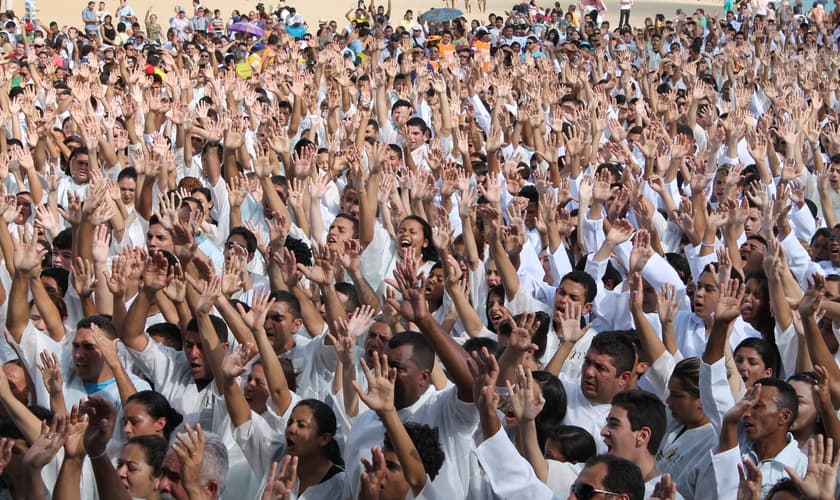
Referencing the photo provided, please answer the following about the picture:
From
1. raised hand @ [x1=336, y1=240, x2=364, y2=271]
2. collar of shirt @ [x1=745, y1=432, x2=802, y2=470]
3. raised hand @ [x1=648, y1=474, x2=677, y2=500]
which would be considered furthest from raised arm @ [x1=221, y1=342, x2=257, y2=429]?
collar of shirt @ [x1=745, y1=432, x2=802, y2=470]

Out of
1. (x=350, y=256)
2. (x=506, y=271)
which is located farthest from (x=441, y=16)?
(x=350, y=256)

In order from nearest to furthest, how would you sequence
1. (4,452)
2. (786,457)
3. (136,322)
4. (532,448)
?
(4,452) → (532,448) → (786,457) → (136,322)

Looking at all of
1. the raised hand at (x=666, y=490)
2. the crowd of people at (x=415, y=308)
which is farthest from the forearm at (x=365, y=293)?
the raised hand at (x=666, y=490)

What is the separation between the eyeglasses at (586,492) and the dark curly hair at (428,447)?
59cm

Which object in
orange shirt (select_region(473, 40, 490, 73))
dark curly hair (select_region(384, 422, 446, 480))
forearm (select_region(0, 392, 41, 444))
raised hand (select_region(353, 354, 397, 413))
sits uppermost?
raised hand (select_region(353, 354, 397, 413))

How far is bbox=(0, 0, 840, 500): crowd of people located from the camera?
11.7 feet

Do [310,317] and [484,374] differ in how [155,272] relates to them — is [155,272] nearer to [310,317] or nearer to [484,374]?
[310,317]

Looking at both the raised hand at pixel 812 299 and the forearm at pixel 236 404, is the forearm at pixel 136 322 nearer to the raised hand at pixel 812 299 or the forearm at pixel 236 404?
the forearm at pixel 236 404

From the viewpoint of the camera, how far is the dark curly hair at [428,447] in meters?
3.57

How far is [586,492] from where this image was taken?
3.13m

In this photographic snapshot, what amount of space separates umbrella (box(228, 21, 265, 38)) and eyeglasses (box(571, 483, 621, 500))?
17.2m

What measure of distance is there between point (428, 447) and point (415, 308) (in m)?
0.53

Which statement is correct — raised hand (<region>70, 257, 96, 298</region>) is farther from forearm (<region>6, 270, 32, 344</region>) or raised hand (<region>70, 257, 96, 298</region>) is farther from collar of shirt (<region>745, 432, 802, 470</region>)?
collar of shirt (<region>745, 432, 802, 470</region>)

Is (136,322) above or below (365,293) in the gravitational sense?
above
